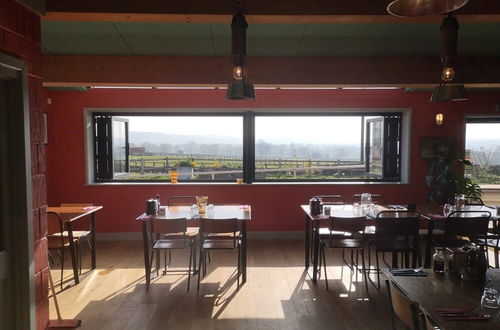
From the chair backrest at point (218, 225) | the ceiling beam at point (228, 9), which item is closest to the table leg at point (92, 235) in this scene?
the chair backrest at point (218, 225)

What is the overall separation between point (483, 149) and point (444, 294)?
581 cm

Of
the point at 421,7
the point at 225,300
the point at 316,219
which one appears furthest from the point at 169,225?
the point at 421,7

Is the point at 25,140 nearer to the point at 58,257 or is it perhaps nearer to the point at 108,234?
the point at 58,257

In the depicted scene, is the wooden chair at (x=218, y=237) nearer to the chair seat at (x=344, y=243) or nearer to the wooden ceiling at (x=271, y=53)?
the chair seat at (x=344, y=243)

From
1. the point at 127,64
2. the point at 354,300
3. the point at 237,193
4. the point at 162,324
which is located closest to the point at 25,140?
the point at 162,324

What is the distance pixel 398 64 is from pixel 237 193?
10.4 ft

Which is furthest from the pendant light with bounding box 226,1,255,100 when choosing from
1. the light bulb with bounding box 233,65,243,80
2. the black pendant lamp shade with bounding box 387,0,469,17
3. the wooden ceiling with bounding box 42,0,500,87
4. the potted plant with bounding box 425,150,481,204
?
the potted plant with bounding box 425,150,481,204

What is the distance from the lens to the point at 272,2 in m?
2.61

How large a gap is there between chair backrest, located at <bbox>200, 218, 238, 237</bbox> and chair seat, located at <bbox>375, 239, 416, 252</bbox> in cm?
165

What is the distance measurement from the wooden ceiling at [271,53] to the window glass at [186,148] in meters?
1.83

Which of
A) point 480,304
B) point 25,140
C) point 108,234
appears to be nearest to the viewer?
point 480,304

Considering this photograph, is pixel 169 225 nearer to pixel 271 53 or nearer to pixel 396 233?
pixel 271 53

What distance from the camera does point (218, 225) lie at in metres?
3.85

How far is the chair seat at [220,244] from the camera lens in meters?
4.09
